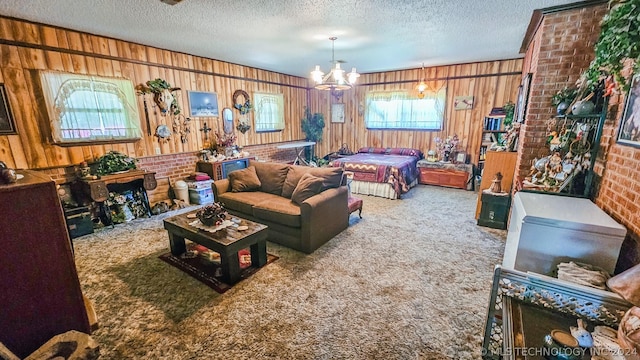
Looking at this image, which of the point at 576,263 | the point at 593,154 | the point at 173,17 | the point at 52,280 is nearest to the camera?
the point at 52,280

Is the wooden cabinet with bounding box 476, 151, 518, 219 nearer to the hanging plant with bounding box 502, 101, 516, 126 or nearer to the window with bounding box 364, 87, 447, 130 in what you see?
the hanging plant with bounding box 502, 101, 516, 126

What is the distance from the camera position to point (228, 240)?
2.30 metres

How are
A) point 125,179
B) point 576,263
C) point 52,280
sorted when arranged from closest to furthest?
point 52,280 < point 576,263 < point 125,179

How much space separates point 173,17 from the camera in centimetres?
298

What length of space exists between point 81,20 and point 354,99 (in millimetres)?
5635

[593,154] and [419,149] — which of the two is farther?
[419,149]

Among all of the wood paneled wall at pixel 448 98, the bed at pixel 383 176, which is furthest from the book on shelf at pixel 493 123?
the bed at pixel 383 176

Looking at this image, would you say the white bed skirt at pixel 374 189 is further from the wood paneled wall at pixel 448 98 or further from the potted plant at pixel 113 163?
the potted plant at pixel 113 163

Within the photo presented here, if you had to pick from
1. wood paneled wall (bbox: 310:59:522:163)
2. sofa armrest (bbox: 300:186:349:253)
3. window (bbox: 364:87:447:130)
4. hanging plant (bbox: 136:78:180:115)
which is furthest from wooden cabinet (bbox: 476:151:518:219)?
hanging plant (bbox: 136:78:180:115)

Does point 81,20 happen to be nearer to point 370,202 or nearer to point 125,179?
point 125,179

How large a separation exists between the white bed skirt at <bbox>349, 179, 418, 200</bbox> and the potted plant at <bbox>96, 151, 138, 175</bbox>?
370 centimetres

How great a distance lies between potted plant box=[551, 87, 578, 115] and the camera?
2.52m

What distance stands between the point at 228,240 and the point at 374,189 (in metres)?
3.45

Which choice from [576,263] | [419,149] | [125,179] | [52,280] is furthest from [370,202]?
[52,280]
